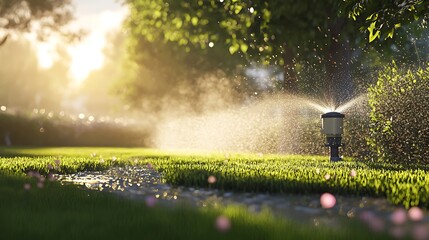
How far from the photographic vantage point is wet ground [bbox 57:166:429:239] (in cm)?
531

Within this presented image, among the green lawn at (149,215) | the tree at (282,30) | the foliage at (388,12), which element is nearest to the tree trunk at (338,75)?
the tree at (282,30)

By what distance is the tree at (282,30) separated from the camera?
1767 cm

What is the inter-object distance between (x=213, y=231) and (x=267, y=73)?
966 inches

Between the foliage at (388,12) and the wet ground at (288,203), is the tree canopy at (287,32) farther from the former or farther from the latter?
the wet ground at (288,203)

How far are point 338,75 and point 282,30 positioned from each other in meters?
2.56

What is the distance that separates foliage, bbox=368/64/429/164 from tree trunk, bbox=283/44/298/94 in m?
5.95

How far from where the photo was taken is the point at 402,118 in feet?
47.7

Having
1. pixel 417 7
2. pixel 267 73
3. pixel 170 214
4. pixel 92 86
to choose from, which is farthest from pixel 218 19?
pixel 92 86

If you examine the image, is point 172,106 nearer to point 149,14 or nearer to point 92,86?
point 149,14

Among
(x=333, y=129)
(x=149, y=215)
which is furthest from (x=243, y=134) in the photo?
(x=149, y=215)

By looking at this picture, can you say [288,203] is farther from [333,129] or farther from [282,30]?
[282,30]

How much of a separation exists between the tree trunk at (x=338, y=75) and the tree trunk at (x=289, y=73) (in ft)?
6.74

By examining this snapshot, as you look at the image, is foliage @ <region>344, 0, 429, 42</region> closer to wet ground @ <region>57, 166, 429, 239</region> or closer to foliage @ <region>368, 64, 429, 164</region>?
foliage @ <region>368, 64, 429, 164</region>

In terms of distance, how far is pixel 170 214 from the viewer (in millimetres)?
→ 5746
